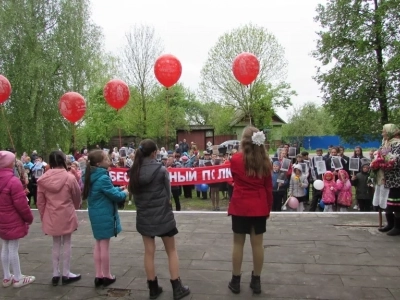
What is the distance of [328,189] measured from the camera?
8664mm

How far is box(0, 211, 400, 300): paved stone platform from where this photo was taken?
400cm

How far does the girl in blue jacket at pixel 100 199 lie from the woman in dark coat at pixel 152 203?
48cm

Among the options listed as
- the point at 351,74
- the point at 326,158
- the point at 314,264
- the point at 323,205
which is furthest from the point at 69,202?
the point at 351,74

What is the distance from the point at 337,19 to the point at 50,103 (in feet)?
50.4

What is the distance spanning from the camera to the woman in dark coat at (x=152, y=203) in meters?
3.74

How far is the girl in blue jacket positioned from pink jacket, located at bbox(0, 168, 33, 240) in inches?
29.4

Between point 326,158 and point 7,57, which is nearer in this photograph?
point 326,158

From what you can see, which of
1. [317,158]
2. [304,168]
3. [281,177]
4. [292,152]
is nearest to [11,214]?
[281,177]

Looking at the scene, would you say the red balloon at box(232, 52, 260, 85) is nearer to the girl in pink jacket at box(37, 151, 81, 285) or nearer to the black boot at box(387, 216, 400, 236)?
the black boot at box(387, 216, 400, 236)

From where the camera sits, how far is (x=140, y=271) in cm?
470

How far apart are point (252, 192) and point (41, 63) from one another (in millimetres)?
17457

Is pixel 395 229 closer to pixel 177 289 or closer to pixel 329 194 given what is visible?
pixel 329 194

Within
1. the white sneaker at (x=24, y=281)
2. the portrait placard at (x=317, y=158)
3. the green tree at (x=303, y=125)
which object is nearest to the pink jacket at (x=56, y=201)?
the white sneaker at (x=24, y=281)

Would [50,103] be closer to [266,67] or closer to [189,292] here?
[189,292]
